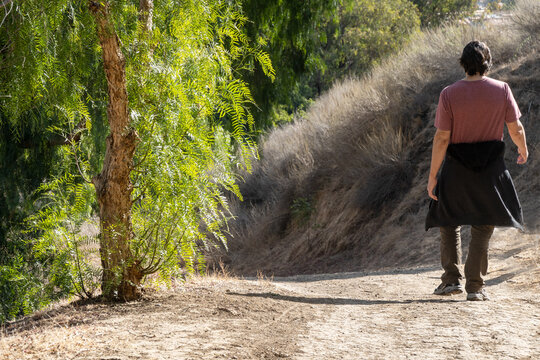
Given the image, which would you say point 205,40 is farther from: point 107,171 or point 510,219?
point 510,219

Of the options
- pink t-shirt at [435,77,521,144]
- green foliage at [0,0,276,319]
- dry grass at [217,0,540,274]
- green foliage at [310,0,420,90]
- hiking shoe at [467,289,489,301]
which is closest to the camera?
green foliage at [0,0,276,319]

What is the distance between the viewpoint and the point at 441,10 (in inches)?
1251

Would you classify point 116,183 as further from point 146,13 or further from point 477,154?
point 477,154

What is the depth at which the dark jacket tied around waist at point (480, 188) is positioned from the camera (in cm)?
589

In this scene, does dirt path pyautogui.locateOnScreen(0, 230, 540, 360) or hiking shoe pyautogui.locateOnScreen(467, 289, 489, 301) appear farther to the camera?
hiking shoe pyautogui.locateOnScreen(467, 289, 489, 301)

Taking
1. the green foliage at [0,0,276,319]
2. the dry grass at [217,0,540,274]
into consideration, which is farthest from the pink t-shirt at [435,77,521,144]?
the dry grass at [217,0,540,274]

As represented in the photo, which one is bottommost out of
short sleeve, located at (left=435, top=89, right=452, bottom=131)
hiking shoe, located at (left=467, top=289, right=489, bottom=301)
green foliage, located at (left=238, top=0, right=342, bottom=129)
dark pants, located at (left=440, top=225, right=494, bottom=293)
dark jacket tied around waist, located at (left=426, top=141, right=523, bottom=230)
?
hiking shoe, located at (left=467, top=289, right=489, bottom=301)

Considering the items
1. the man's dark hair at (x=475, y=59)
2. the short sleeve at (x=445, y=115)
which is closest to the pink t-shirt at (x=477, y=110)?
the short sleeve at (x=445, y=115)

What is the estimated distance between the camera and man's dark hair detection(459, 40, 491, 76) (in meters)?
5.92

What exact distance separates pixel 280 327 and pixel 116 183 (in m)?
1.93

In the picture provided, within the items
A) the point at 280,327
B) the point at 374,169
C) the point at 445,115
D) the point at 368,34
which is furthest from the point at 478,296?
the point at 368,34

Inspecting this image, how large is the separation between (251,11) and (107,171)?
6398 millimetres

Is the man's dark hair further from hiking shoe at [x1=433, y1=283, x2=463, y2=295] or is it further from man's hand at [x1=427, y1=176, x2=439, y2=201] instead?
hiking shoe at [x1=433, y1=283, x2=463, y2=295]

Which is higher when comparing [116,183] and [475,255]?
[116,183]
